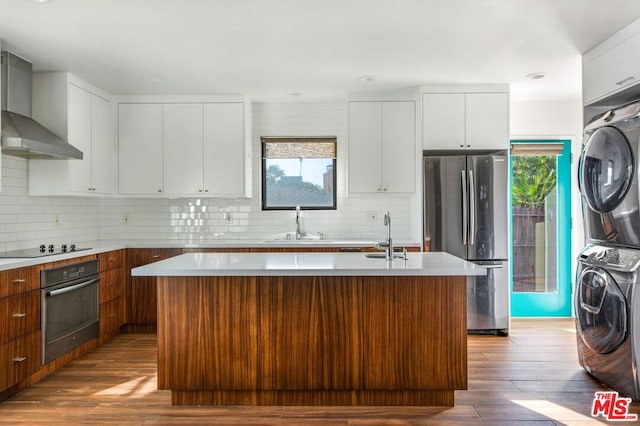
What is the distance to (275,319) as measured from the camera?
2.93 m

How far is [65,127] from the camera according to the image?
4234mm

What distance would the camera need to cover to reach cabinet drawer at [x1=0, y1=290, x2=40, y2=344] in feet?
10.0

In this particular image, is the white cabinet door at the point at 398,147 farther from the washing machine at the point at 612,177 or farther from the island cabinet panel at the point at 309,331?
the island cabinet panel at the point at 309,331

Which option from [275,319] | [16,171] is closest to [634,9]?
[275,319]

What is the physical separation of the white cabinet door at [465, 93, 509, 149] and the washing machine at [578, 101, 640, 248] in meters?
1.25

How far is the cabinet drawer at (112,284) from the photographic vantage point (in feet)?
14.4

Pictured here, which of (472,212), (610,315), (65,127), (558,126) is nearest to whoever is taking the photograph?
(610,315)

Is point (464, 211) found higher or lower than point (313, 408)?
higher

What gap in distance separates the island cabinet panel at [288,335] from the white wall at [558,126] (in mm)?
3371

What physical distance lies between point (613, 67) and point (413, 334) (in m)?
2.43

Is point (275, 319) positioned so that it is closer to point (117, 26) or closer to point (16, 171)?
point (117, 26)

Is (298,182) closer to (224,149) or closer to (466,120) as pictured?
(224,149)

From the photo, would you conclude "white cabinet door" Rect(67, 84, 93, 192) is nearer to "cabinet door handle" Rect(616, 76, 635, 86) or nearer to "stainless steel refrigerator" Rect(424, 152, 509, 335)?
"stainless steel refrigerator" Rect(424, 152, 509, 335)

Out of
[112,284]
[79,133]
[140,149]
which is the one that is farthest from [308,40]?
[112,284]
